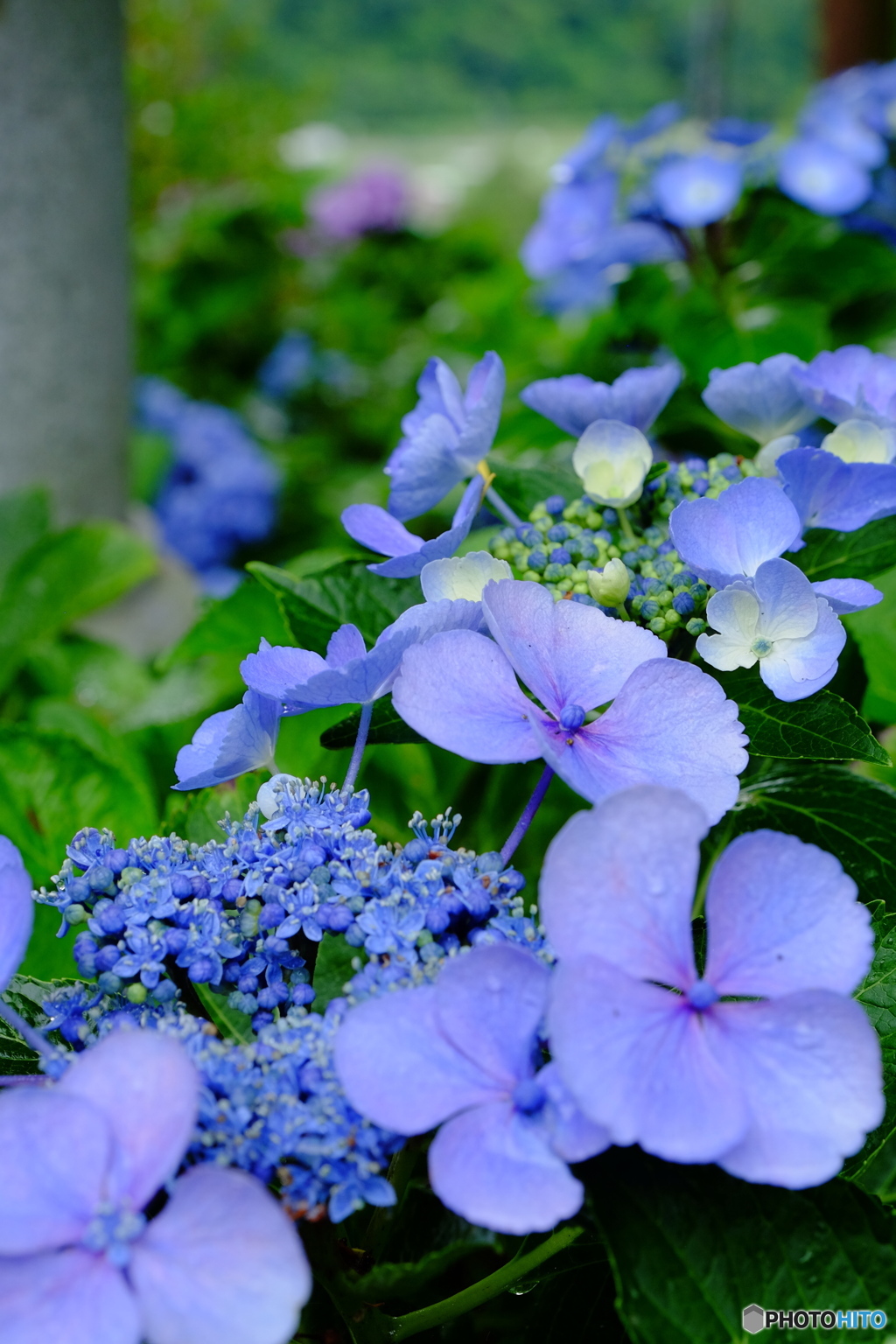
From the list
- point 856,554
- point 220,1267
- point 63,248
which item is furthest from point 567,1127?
point 63,248

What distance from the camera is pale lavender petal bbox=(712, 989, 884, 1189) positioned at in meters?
0.39

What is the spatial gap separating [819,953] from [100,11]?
4.71 ft

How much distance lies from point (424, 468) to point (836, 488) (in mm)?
240

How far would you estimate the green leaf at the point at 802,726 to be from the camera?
0.58 m

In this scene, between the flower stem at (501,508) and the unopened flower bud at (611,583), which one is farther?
the flower stem at (501,508)

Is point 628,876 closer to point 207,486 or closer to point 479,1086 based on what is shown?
point 479,1086

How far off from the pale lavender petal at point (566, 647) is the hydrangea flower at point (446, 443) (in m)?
0.19

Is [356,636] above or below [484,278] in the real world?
above

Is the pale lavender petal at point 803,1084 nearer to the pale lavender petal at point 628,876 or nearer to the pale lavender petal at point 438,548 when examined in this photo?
the pale lavender petal at point 628,876

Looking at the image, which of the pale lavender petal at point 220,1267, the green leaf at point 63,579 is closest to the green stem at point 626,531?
the pale lavender petal at point 220,1267

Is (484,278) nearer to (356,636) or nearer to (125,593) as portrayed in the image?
(125,593)

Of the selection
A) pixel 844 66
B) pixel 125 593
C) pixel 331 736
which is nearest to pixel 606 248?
pixel 125 593

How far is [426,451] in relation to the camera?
694mm

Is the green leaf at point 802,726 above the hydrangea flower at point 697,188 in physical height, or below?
below
